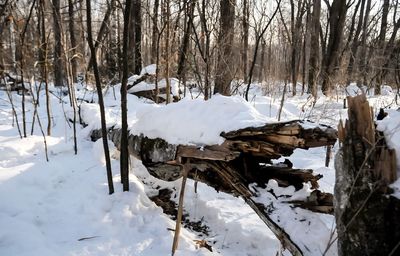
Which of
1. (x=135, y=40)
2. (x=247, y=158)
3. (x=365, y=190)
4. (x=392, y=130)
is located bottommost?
(x=247, y=158)

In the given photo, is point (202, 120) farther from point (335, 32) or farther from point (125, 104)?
point (335, 32)

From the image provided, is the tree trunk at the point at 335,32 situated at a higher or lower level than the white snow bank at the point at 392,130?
higher

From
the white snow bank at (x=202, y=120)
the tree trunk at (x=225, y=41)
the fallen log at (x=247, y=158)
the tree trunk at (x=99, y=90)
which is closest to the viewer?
the fallen log at (x=247, y=158)

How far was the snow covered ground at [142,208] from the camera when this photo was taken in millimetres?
2496

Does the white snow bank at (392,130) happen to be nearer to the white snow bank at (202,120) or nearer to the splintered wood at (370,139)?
the splintered wood at (370,139)

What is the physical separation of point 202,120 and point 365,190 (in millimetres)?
1380

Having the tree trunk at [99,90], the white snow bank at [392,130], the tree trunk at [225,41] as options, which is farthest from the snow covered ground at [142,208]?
the tree trunk at [225,41]

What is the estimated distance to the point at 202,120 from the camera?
8.99ft

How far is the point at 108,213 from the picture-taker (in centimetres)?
324

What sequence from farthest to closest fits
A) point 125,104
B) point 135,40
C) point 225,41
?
1. point 135,40
2. point 225,41
3. point 125,104

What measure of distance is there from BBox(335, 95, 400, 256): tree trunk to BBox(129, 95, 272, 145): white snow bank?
0.68m

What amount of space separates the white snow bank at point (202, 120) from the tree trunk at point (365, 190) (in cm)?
68

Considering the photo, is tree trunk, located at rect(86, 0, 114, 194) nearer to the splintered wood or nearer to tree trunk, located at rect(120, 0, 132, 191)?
tree trunk, located at rect(120, 0, 132, 191)

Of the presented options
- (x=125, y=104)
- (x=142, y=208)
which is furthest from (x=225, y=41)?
(x=142, y=208)
